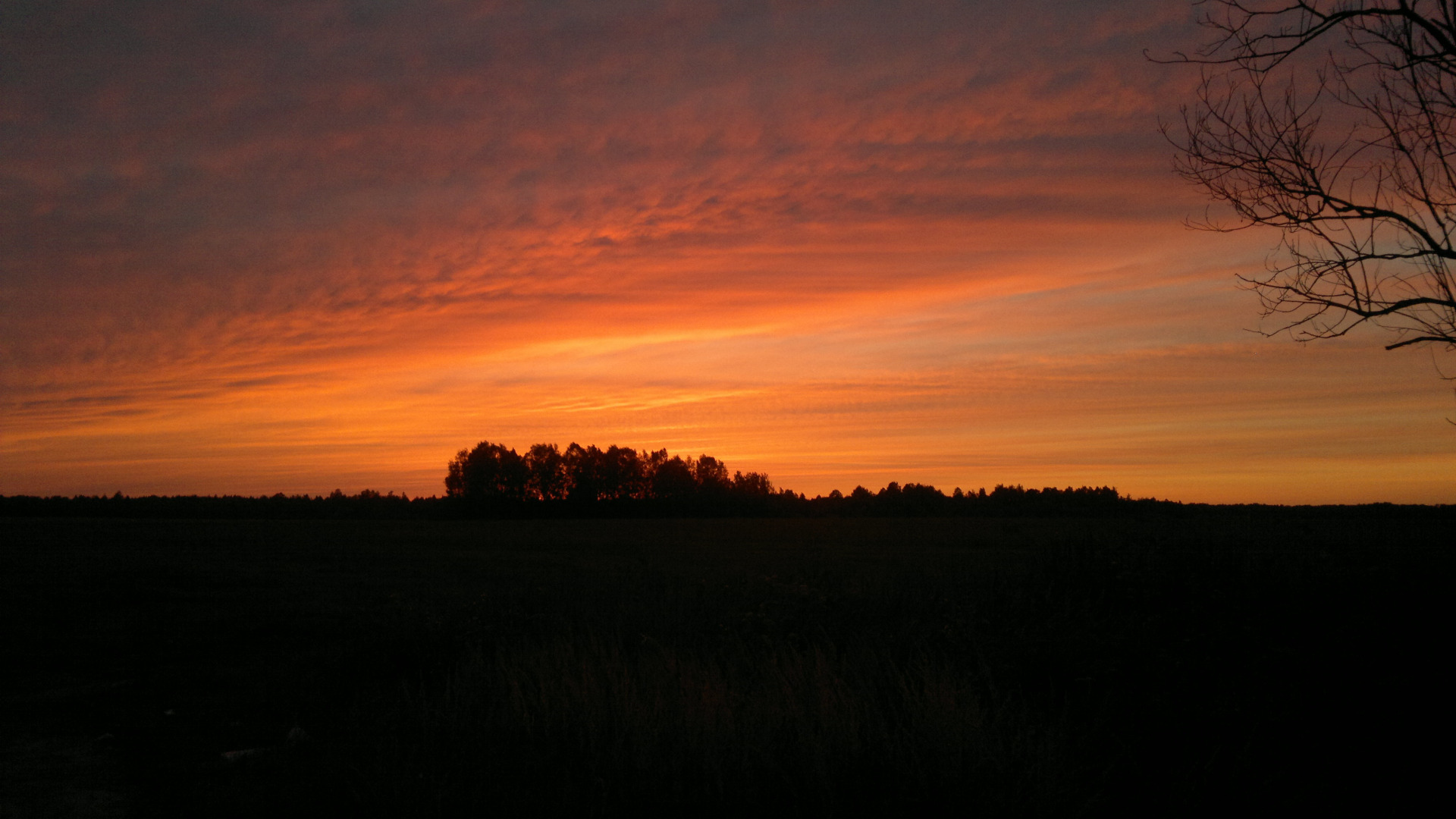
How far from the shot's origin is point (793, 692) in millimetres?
8062

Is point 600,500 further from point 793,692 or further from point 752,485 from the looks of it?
point 793,692

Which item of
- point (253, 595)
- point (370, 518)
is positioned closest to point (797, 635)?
point (253, 595)

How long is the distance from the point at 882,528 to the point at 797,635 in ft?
161

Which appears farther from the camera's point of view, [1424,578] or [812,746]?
[1424,578]

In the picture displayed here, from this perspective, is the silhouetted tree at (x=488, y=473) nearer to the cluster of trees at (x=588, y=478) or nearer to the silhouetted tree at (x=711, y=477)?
the cluster of trees at (x=588, y=478)

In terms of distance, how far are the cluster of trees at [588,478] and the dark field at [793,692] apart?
84015 millimetres

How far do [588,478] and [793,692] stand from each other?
329 feet

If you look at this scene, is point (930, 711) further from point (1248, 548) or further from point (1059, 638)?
point (1248, 548)

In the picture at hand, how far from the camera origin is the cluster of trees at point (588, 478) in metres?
100

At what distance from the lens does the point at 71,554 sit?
2753 centimetres

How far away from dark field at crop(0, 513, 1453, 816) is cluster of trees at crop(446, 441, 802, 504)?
3308 inches

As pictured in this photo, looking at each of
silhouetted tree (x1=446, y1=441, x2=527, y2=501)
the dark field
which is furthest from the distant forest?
the dark field

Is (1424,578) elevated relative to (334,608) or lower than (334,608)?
elevated

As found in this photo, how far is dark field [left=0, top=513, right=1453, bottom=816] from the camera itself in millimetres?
6383
